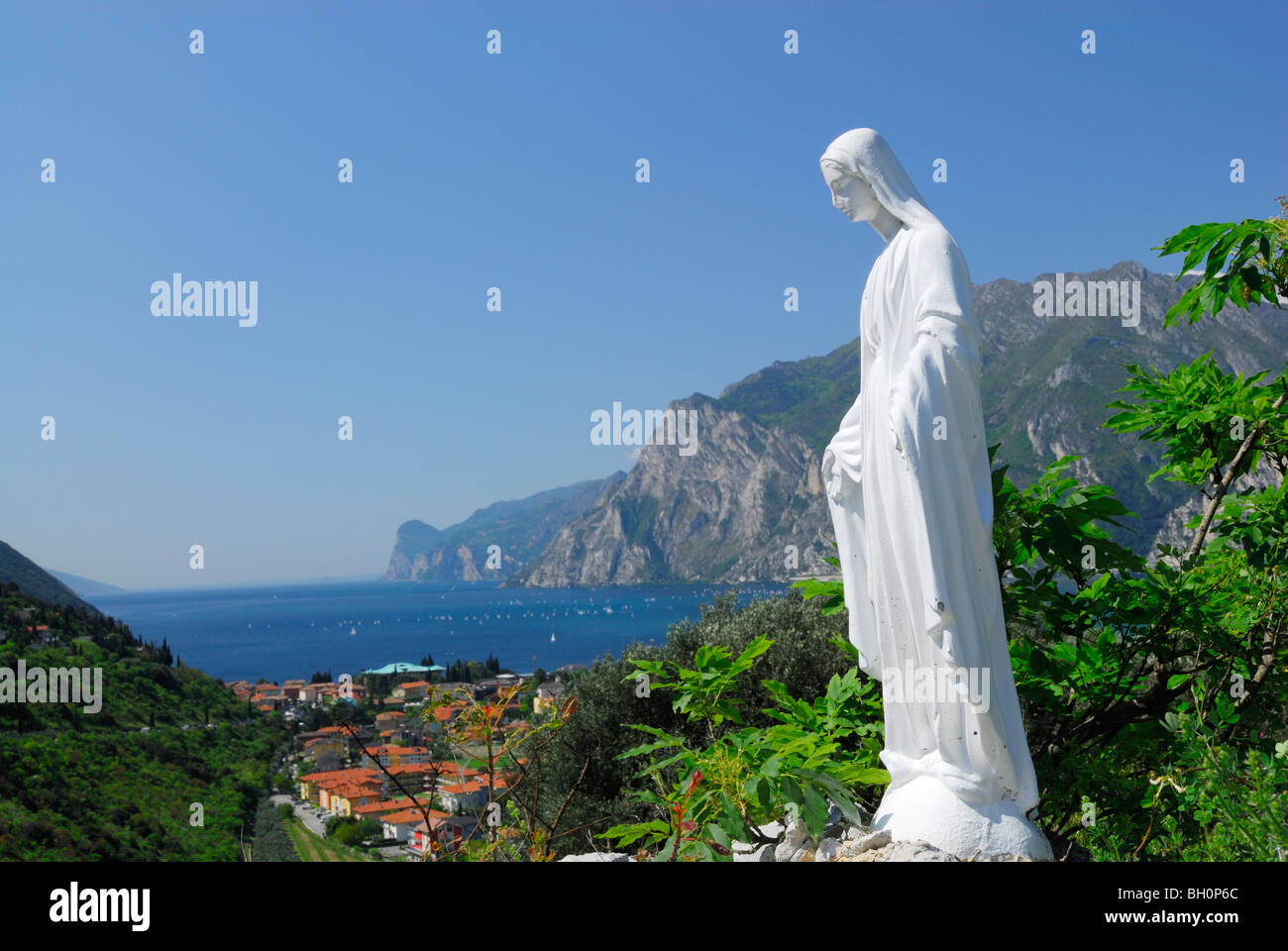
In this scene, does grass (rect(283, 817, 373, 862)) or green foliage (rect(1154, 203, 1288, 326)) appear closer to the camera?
green foliage (rect(1154, 203, 1288, 326))

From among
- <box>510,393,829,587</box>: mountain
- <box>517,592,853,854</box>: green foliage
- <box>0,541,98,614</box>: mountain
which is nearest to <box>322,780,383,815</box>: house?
<box>517,592,853,854</box>: green foliage

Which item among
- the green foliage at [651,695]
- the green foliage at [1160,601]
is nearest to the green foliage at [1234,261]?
the green foliage at [1160,601]

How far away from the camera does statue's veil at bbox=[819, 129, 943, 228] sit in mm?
4301

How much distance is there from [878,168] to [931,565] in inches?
77.1

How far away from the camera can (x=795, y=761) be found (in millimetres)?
3904

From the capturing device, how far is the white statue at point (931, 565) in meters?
3.77

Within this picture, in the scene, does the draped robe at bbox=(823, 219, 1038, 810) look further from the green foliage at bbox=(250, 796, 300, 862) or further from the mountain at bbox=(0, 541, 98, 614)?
the mountain at bbox=(0, 541, 98, 614)

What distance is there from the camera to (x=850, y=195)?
14.5 feet

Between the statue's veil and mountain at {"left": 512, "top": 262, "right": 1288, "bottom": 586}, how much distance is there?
62324 millimetres

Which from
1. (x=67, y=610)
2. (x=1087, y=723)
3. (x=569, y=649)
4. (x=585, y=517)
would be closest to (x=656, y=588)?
(x=585, y=517)

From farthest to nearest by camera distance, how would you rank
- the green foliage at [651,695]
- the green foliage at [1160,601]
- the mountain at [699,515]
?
1. the mountain at [699,515]
2. the green foliage at [651,695]
3. the green foliage at [1160,601]

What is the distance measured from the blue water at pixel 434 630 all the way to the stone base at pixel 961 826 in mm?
47731

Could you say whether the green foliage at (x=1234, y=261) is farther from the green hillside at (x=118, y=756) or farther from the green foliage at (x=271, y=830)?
the green foliage at (x=271, y=830)
